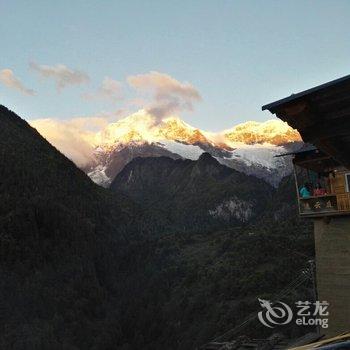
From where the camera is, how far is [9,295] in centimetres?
10381

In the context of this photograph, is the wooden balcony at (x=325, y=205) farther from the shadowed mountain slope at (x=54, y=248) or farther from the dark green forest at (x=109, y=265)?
the shadowed mountain slope at (x=54, y=248)

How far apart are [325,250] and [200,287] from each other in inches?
2522

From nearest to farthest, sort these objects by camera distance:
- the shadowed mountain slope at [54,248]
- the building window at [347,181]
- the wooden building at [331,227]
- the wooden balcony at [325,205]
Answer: the wooden balcony at [325,205] → the wooden building at [331,227] → the building window at [347,181] → the shadowed mountain slope at [54,248]

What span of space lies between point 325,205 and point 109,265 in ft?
387

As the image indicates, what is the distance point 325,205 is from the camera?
76.0 ft

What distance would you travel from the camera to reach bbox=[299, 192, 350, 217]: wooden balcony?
73.7ft

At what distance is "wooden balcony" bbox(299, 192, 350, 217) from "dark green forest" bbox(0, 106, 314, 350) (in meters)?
28.4

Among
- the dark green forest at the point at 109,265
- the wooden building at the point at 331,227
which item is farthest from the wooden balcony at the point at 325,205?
the dark green forest at the point at 109,265

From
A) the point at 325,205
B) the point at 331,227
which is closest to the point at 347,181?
the point at 325,205

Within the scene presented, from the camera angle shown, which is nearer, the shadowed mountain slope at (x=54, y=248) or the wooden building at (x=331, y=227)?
the wooden building at (x=331, y=227)

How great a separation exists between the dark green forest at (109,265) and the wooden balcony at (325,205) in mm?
28398

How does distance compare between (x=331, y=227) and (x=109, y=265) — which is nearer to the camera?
(x=331, y=227)

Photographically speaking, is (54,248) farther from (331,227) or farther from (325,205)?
(325,205)

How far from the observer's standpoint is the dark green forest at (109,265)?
248ft
